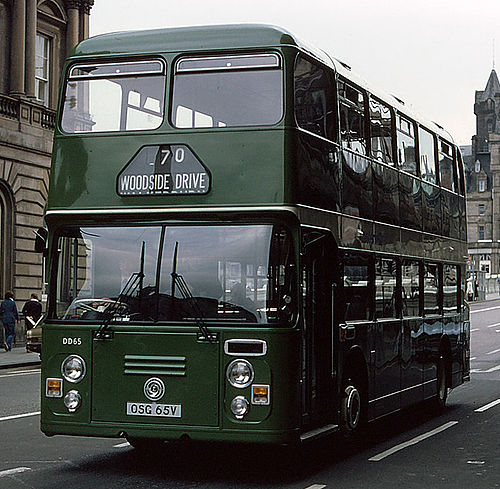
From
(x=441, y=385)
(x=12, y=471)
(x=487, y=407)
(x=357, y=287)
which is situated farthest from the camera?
(x=487, y=407)

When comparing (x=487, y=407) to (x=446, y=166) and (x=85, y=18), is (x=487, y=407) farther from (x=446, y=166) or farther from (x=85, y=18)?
(x=85, y=18)

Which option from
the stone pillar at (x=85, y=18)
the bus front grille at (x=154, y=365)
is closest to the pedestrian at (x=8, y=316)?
the stone pillar at (x=85, y=18)

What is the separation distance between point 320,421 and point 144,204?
2793 mm

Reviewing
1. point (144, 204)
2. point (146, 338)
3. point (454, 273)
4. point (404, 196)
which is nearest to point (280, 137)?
point (144, 204)

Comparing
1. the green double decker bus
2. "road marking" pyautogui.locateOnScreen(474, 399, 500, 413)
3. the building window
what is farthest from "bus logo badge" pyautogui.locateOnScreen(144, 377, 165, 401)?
the building window

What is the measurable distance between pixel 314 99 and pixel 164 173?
1.72 m

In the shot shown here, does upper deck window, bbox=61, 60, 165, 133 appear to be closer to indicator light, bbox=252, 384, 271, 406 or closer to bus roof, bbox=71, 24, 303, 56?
bus roof, bbox=71, 24, 303, 56

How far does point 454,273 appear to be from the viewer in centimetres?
1802

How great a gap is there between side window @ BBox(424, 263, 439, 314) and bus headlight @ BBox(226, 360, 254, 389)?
6.13m

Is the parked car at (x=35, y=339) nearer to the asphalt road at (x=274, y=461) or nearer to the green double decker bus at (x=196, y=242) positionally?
the asphalt road at (x=274, y=461)

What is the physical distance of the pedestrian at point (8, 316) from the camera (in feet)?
104

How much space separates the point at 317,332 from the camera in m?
11.2

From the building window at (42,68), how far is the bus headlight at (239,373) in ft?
93.2

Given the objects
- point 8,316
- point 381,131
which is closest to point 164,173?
point 381,131
